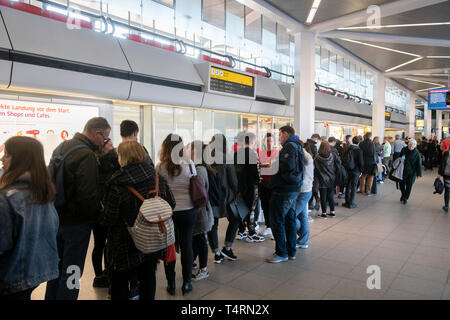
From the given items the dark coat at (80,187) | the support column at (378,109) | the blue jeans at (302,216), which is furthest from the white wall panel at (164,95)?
the support column at (378,109)

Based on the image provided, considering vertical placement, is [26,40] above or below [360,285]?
above

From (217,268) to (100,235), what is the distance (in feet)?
5.23

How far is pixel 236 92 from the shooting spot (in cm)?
944

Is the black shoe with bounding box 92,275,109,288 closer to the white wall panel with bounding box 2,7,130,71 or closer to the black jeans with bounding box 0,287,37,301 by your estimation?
the black jeans with bounding box 0,287,37,301

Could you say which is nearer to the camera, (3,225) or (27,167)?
(3,225)

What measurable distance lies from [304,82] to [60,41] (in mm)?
7160

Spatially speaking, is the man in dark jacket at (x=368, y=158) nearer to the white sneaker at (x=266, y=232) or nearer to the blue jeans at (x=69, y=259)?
the white sneaker at (x=266, y=232)

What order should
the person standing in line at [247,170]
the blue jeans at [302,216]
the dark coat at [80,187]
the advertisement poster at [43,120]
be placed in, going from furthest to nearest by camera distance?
the advertisement poster at [43,120] → the blue jeans at [302,216] → the person standing in line at [247,170] → the dark coat at [80,187]

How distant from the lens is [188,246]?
3.51 meters

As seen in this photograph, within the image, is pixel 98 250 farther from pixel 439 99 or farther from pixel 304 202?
pixel 439 99

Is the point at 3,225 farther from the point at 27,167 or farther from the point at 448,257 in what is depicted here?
the point at 448,257

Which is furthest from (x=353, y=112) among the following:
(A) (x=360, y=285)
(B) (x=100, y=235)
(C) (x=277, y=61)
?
(B) (x=100, y=235)

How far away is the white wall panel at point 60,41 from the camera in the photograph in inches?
208

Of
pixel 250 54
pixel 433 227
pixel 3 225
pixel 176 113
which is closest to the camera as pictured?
pixel 3 225
